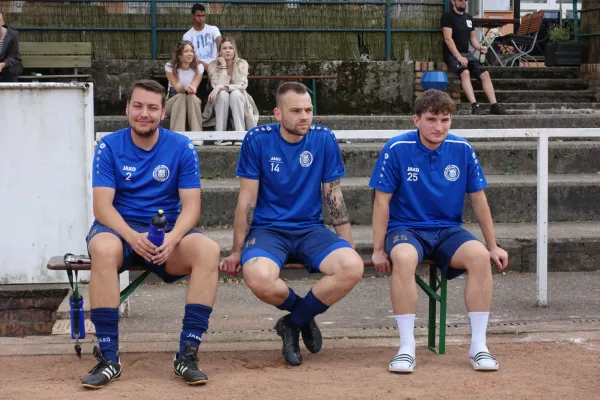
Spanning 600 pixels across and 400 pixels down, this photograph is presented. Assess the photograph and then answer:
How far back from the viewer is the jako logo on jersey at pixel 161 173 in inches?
218

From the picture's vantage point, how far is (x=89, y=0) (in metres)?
12.2

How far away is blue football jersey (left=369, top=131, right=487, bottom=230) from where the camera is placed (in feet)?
18.8

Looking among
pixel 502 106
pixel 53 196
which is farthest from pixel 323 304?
pixel 502 106

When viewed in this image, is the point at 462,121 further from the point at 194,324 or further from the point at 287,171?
the point at 194,324

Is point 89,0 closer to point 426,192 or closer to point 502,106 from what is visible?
point 502,106

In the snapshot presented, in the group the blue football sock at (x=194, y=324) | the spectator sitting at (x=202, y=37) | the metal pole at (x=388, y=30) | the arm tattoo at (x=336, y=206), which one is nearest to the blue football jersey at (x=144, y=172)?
the blue football sock at (x=194, y=324)

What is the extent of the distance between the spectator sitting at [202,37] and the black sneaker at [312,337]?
20.5 ft

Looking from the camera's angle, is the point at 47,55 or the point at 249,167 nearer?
the point at 249,167

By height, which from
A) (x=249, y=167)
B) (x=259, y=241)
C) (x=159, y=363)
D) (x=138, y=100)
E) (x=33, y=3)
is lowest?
(x=159, y=363)

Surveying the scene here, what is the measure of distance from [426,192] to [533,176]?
4.02 m

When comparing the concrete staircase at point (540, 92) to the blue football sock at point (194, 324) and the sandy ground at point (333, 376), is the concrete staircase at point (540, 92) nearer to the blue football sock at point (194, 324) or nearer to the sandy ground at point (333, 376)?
the sandy ground at point (333, 376)

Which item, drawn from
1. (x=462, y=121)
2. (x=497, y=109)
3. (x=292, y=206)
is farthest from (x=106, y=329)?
(x=497, y=109)

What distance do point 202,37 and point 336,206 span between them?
247 inches

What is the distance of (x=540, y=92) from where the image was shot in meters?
12.9
